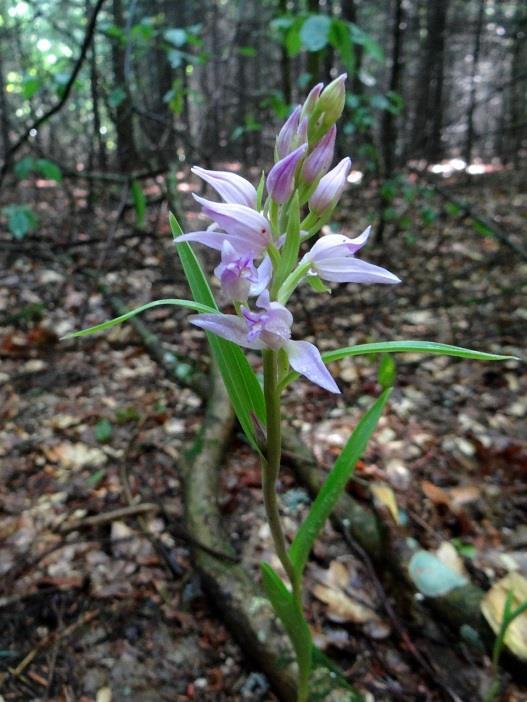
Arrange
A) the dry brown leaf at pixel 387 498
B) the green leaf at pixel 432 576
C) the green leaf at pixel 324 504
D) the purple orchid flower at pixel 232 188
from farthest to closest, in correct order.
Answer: the dry brown leaf at pixel 387 498 → the green leaf at pixel 432 576 → the green leaf at pixel 324 504 → the purple orchid flower at pixel 232 188

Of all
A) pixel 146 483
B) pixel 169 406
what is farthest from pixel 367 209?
pixel 146 483

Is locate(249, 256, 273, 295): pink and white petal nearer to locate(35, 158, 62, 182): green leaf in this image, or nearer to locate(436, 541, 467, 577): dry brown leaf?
locate(436, 541, 467, 577): dry brown leaf

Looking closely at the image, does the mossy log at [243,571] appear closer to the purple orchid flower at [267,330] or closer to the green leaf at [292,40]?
the purple orchid flower at [267,330]

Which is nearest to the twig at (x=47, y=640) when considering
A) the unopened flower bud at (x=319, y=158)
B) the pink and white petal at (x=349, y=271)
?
the pink and white petal at (x=349, y=271)

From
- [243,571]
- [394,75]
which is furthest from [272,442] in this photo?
[394,75]

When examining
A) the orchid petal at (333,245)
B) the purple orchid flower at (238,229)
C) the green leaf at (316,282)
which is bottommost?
the green leaf at (316,282)

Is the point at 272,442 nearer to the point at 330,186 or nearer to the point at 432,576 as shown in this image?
the point at 330,186
